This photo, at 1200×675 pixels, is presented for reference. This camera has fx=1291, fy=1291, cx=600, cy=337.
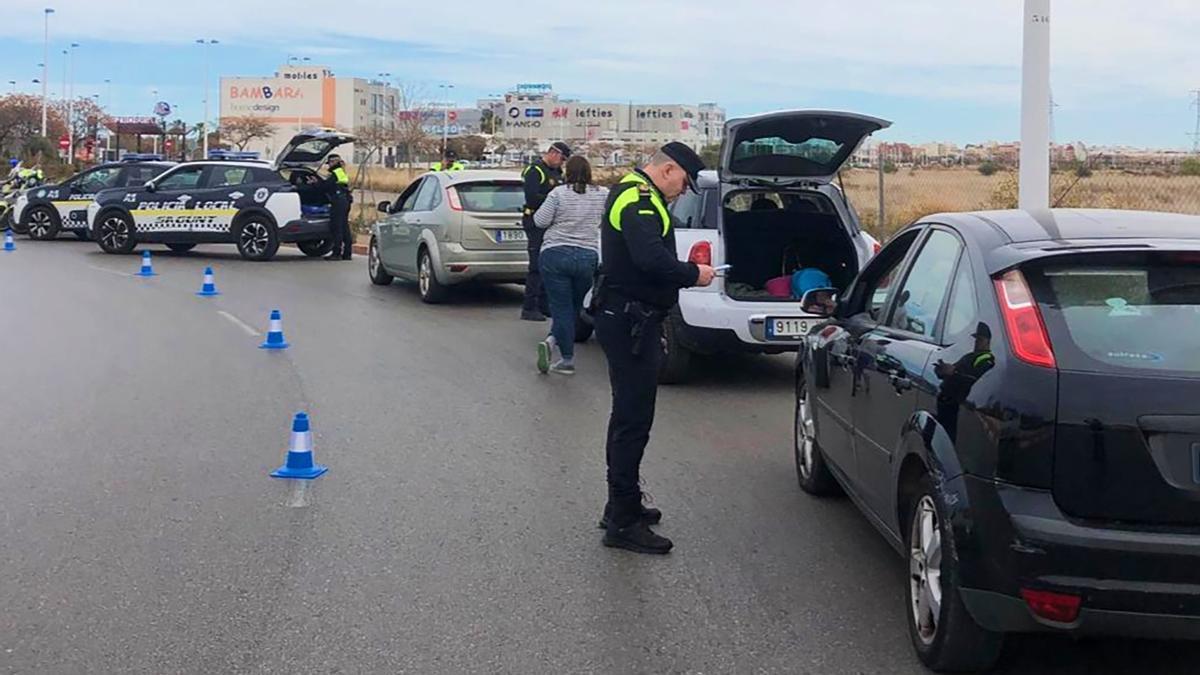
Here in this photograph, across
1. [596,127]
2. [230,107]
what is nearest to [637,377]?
[596,127]

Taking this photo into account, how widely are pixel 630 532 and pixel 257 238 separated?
1729 cm

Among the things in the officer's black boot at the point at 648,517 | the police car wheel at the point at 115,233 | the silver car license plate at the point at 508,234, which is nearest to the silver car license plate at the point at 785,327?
the officer's black boot at the point at 648,517

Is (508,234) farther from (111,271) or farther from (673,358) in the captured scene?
(111,271)

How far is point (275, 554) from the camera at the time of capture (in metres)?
5.68

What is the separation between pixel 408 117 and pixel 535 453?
46778 millimetres

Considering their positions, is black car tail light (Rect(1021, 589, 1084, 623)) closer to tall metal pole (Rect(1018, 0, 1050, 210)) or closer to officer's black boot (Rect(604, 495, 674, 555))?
officer's black boot (Rect(604, 495, 674, 555))

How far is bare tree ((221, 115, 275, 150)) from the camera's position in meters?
77.2

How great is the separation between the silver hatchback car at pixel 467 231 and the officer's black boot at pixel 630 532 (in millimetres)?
8993

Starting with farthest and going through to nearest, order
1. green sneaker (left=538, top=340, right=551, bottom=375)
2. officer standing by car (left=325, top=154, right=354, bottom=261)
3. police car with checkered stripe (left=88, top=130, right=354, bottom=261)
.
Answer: police car with checkered stripe (left=88, top=130, right=354, bottom=261)
officer standing by car (left=325, top=154, right=354, bottom=261)
green sneaker (left=538, top=340, right=551, bottom=375)

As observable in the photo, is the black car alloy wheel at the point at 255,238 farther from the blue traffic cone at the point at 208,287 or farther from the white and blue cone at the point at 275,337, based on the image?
the white and blue cone at the point at 275,337

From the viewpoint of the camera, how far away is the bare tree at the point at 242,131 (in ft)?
253

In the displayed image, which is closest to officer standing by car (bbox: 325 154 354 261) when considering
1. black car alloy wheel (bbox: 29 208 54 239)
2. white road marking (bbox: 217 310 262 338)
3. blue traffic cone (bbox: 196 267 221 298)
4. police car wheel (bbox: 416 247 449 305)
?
blue traffic cone (bbox: 196 267 221 298)

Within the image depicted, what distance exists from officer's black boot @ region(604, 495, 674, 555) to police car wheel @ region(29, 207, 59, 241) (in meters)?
23.0

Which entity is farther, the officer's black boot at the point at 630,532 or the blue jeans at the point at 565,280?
the blue jeans at the point at 565,280
